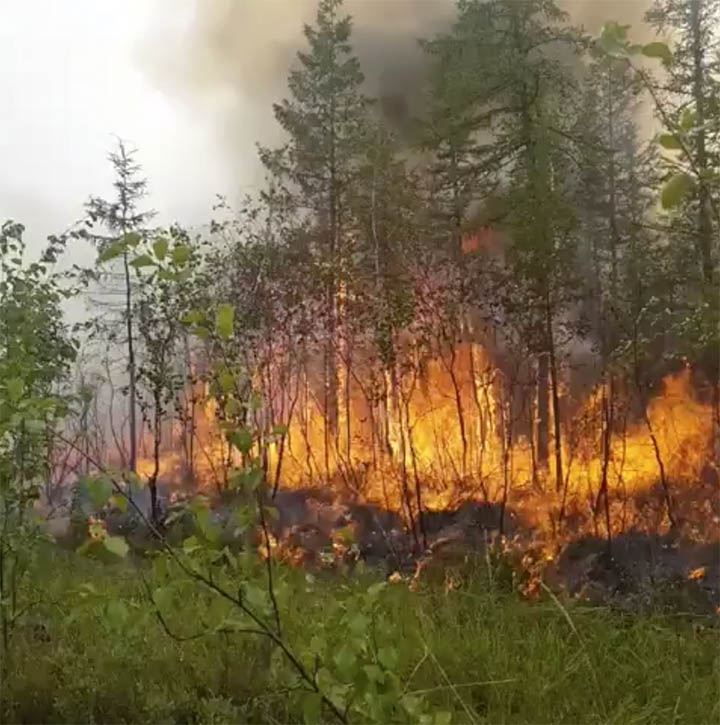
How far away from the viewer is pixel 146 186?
A: 2.63m

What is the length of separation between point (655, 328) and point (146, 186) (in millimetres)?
1544

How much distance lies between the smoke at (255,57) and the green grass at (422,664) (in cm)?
129

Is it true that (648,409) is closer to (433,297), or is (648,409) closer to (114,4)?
(433,297)

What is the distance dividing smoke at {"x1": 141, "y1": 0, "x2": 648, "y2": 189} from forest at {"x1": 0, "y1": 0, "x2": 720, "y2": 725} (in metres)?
0.04

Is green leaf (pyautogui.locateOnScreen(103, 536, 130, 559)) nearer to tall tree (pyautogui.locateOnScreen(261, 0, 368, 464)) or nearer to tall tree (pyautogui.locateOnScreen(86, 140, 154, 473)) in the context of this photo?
tall tree (pyautogui.locateOnScreen(261, 0, 368, 464))

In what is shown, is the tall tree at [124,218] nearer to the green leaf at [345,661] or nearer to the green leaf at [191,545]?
the green leaf at [191,545]

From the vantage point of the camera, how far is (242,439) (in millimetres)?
1166

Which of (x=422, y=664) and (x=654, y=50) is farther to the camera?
(x=422, y=664)

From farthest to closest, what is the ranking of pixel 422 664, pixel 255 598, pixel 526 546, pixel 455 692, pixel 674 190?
pixel 526 546, pixel 422 664, pixel 455 692, pixel 255 598, pixel 674 190

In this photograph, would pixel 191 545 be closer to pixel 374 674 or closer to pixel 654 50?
pixel 374 674

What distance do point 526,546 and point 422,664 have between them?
58 cm

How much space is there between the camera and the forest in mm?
2314

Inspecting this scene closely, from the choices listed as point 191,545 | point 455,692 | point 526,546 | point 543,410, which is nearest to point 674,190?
point 191,545

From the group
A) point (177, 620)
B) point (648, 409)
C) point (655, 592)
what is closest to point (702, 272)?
point (648, 409)
